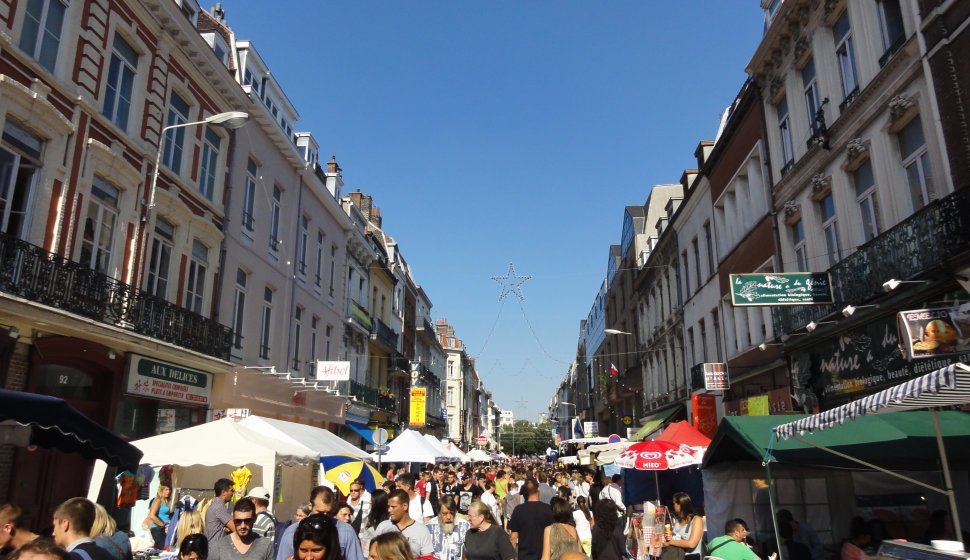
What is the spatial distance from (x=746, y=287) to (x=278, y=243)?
1547 centimetres

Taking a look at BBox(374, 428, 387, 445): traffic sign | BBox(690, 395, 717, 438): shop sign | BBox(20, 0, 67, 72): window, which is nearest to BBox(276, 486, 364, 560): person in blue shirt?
BBox(20, 0, 67, 72): window

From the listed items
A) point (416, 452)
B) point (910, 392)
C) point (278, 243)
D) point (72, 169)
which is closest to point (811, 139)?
point (910, 392)

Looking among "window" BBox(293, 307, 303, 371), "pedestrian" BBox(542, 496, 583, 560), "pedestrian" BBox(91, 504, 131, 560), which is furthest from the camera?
"window" BBox(293, 307, 303, 371)

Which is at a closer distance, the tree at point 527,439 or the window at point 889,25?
the window at point 889,25

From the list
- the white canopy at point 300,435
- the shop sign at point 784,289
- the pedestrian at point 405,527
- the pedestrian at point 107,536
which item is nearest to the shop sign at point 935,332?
the shop sign at point 784,289

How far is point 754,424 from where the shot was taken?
855 centimetres

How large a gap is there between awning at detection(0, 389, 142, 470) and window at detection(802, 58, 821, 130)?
14572 millimetres

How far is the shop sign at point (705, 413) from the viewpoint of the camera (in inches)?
838

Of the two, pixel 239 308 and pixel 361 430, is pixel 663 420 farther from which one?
pixel 239 308

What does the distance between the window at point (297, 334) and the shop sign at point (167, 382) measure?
6.89 metres

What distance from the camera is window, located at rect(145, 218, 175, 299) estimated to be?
1475 centimetres

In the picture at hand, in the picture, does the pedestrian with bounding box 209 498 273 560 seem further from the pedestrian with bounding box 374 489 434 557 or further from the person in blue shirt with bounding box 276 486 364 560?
the pedestrian with bounding box 374 489 434 557

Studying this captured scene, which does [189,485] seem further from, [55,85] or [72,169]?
[55,85]

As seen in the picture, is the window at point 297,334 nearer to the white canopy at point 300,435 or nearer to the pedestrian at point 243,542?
the white canopy at point 300,435
